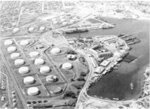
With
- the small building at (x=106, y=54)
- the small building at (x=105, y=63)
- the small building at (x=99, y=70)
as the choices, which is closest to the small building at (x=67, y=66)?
the small building at (x=99, y=70)

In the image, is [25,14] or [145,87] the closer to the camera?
[145,87]

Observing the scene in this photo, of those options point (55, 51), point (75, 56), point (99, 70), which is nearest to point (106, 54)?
point (75, 56)

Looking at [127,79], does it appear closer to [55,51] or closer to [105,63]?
[105,63]

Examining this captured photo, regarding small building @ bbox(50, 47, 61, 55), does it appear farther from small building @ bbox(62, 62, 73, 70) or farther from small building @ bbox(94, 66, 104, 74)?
small building @ bbox(94, 66, 104, 74)

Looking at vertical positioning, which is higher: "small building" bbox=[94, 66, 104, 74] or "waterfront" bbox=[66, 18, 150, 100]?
"small building" bbox=[94, 66, 104, 74]

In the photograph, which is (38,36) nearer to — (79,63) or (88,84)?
(79,63)

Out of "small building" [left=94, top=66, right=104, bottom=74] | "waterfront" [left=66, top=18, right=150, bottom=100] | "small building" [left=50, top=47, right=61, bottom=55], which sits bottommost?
"waterfront" [left=66, top=18, right=150, bottom=100]

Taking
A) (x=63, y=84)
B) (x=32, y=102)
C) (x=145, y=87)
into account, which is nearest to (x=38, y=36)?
(x=63, y=84)

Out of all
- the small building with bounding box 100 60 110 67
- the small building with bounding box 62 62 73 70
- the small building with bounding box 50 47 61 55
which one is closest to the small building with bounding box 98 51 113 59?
the small building with bounding box 100 60 110 67
